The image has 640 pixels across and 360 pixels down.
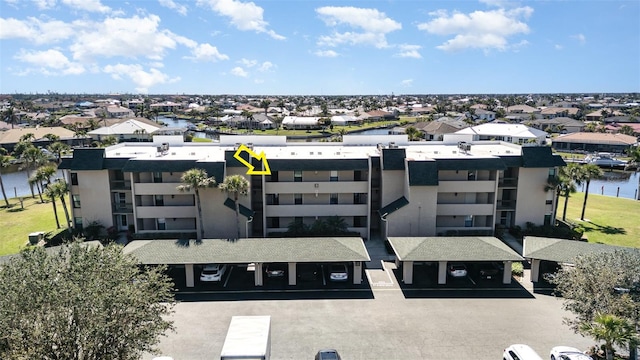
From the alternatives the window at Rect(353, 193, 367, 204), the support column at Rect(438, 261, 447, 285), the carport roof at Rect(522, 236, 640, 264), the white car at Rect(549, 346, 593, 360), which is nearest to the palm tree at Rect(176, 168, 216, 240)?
the window at Rect(353, 193, 367, 204)

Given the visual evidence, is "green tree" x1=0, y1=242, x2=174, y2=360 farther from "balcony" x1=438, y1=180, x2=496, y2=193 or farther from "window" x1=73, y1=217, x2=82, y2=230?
"balcony" x1=438, y1=180, x2=496, y2=193

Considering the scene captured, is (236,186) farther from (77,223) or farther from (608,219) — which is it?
(608,219)

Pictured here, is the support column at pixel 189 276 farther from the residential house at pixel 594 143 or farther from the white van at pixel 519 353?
the residential house at pixel 594 143

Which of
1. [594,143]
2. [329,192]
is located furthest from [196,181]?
[594,143]

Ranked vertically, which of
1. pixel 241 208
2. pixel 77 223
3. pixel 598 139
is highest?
pixel 598 139

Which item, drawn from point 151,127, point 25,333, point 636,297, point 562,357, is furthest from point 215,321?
point 151,127

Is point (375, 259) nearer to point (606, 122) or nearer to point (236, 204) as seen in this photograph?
point (236, 204)

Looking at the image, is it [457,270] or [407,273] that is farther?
[457,270]

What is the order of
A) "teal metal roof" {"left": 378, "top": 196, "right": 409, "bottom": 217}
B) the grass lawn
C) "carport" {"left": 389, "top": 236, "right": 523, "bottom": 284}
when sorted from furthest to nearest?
the grass lawn
"teal metal roof" {"left": 378, "top": 196, "right": 409, "bottom": 217}
"carport" {"left": 389, "top": 236, "right": 523, "bottom": 284}
